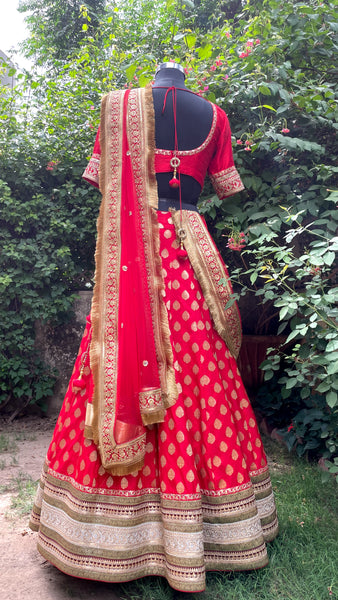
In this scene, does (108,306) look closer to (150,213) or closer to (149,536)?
(150,213)

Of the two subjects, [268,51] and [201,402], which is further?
[268,51]

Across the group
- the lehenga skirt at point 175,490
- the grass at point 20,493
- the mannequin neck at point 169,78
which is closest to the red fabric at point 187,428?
the lehenga skirt at point 175,490

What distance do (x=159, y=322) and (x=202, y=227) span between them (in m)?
0.46

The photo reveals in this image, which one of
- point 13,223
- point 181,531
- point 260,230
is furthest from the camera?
point 13,223

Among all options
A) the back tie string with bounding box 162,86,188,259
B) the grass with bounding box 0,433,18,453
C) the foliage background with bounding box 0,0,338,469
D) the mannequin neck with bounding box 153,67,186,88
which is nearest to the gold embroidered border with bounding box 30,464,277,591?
the foliage background with bounding box 0,0,338,469

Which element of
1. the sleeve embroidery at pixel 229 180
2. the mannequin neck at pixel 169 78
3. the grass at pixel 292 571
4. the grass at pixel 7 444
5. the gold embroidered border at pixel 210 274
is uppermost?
the mannequin neck at pixel 169 78

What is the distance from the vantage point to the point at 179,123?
5.89 ft

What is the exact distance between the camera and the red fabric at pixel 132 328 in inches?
60.1

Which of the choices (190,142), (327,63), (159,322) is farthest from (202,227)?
(327,63)

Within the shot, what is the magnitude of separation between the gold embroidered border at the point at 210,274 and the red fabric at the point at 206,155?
6.7 inches

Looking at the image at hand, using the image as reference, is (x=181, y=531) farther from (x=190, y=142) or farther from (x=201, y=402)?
(x=190, y=142)

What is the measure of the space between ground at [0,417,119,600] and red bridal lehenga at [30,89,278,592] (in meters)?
0.13

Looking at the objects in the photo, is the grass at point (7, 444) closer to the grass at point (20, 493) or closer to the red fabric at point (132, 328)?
the grass at point (20, 493)

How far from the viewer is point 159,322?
5.26 ft
